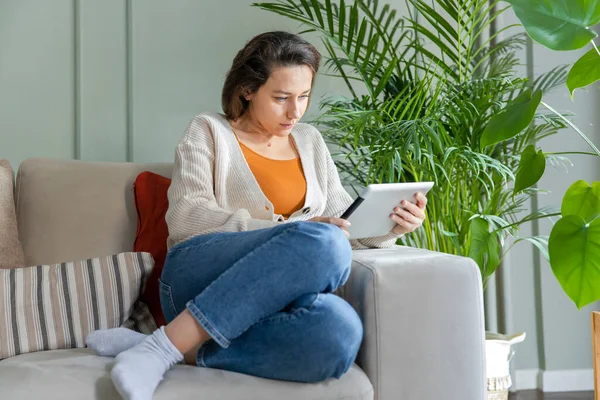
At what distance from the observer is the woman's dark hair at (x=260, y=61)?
75.5 inches

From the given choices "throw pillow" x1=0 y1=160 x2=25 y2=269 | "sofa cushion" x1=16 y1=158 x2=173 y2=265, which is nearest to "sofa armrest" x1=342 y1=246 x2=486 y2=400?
"sofa cushion" x1=16 y1=158 x2=173 y2=265

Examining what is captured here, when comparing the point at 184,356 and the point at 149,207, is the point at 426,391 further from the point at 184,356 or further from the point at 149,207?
the point at 149,207

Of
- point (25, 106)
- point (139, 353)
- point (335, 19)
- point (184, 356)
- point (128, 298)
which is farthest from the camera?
point (335, 19)

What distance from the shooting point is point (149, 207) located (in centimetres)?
193

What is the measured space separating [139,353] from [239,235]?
342 mm

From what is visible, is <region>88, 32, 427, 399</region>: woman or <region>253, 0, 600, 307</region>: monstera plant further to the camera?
<region>253, 0, 600, 307</region>: monstera plant

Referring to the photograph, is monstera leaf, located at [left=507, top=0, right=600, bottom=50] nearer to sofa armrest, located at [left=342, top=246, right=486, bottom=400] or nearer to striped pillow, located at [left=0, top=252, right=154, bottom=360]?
sofa armrest, located at [left=342, top=246, right=486, bottom=400]

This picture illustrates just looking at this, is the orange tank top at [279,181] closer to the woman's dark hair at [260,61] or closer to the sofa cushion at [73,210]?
the woman's dark hair at [260,61]

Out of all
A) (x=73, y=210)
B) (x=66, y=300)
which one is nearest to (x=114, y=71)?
(x=73, y=210)

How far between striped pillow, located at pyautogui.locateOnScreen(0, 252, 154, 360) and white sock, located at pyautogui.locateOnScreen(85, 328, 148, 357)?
0.11 metres

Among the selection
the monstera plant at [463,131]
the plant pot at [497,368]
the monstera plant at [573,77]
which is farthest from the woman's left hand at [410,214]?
the plant pot at [497,368]

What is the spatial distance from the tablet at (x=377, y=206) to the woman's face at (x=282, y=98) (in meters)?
0.39

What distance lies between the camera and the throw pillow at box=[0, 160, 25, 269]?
1789 millimetres

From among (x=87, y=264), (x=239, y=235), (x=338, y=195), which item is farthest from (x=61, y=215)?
(x=338, y=195)
